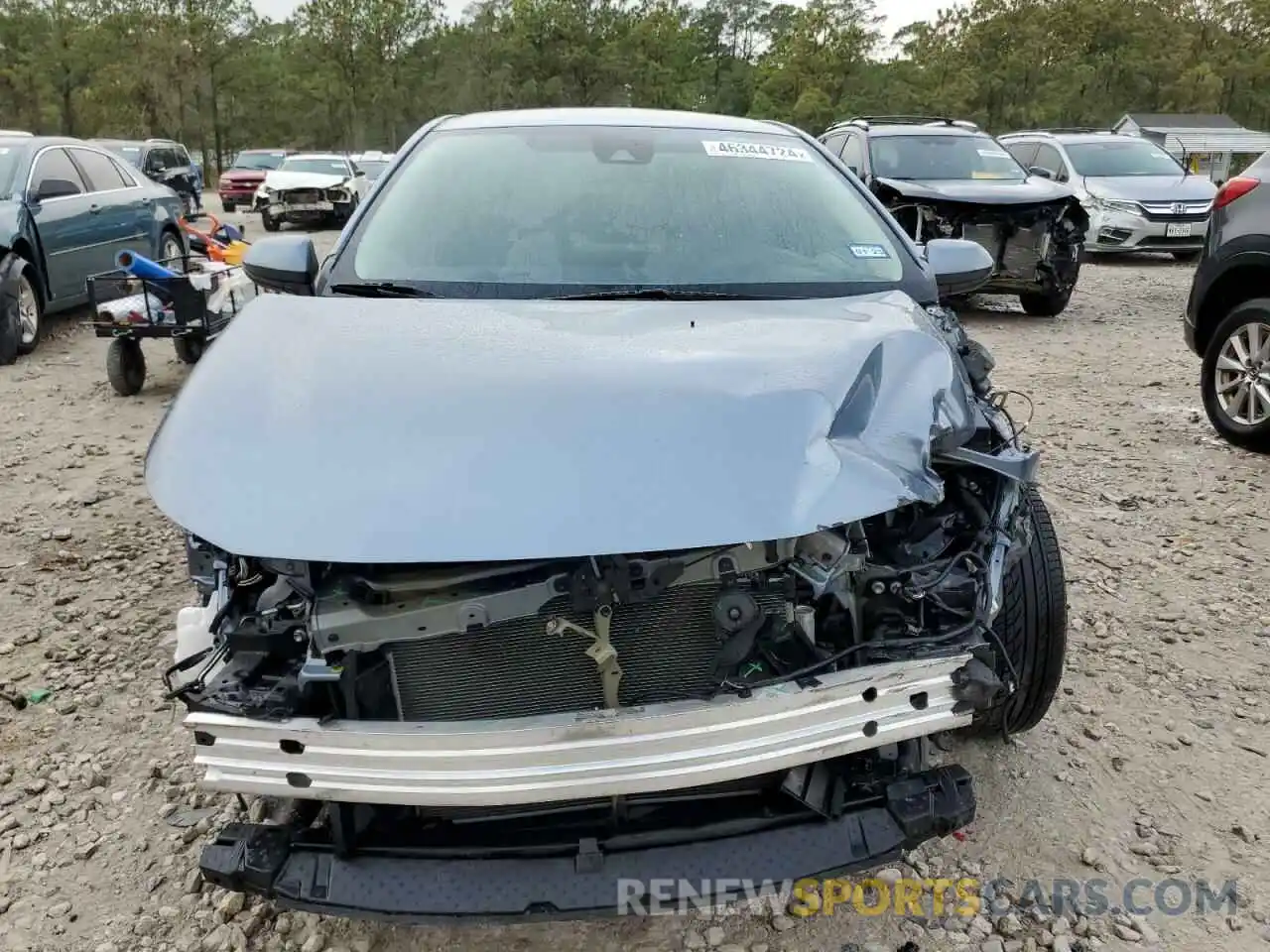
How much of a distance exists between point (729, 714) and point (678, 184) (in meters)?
1.86

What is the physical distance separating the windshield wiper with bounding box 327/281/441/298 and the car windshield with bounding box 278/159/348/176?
1712 centimetres

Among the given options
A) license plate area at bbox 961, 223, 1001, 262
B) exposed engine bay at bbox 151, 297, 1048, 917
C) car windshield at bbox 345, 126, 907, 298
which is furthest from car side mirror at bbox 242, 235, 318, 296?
license plate area at bbox 961, 223, 1001, 262

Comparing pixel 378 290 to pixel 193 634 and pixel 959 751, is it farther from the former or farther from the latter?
pixel 959 751

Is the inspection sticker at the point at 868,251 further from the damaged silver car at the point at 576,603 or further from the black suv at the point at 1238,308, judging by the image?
the black suv at the point at 1238,308

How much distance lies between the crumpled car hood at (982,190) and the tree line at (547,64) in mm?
33049

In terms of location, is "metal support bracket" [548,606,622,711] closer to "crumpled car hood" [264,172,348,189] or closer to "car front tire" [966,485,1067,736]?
"car front tire" [966,485,1067,736]

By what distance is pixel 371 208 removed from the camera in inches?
116

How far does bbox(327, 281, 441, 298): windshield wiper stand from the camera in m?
2.61

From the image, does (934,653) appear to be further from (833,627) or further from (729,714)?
(729,714)

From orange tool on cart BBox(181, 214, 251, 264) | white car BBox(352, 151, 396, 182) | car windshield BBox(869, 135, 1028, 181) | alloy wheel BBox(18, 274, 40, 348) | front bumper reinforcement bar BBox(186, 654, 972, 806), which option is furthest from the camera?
white car BBox(352, 151, 396, 182)

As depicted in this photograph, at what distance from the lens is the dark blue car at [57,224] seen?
7.12 metres

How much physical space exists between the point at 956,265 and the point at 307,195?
16.7 m

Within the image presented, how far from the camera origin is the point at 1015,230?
8195 millimetres

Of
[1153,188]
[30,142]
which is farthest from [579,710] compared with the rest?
[1153,188]
